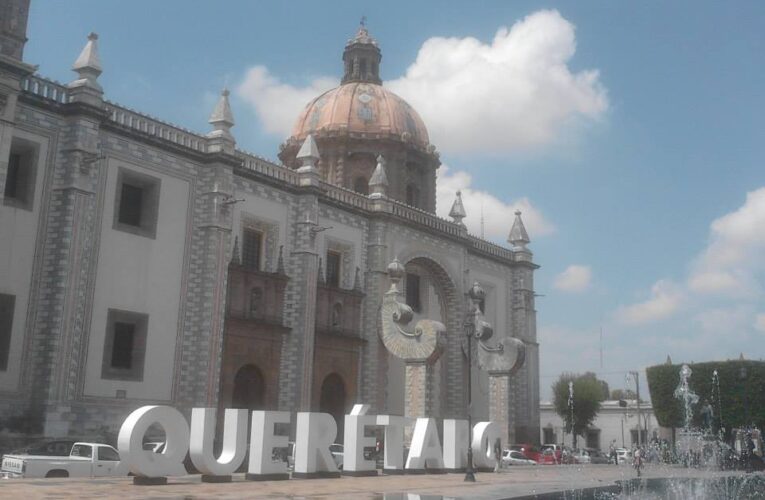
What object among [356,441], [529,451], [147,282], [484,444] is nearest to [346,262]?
[147,282]

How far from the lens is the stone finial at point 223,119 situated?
30.0 m

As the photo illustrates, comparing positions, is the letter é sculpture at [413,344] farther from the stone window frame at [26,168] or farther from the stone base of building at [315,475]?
the stone window frame at [26,168]

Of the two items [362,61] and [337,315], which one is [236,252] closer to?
[337,315]

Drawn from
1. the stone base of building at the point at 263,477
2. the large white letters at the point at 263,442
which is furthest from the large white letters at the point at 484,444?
the large white letters at the point at 263,442

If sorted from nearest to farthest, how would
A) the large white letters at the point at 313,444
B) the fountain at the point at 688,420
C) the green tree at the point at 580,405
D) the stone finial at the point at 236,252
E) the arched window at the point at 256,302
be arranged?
the large white letters at the point at 313,444
the stone finial at the point at 236,252
the arched window at the point at 256,302
the fountain at the point at 688,420
the green tree at the point at 580,405

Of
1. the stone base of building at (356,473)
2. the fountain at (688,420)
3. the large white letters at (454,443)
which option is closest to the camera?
the stone base of building at (356,473)

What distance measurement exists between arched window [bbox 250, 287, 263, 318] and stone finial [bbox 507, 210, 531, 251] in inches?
803

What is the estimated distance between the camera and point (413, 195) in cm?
4603

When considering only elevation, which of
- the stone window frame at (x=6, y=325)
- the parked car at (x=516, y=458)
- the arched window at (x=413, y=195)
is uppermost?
the arched window at (x=413, y=195)

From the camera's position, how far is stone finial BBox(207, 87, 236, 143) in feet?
98.3

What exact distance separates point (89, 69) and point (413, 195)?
2331 cm

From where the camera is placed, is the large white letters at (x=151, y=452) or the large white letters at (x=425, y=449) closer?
the large white letters at (x=151, y=452)

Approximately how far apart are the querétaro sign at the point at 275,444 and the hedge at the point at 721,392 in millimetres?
23409

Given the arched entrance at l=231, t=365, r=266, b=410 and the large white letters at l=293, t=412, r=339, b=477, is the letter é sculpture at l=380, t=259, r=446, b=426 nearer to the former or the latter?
the arched entrance at l=231, t=365, r=266, b=410
